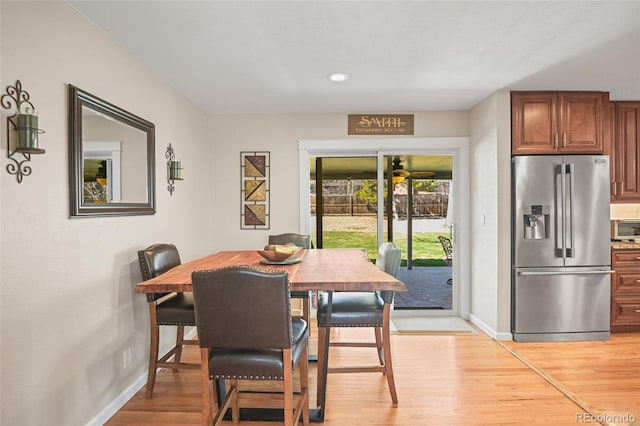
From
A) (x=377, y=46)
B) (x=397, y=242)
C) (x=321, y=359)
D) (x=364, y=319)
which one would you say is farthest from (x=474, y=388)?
(x=377, y=46)

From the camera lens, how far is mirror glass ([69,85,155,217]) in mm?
1960

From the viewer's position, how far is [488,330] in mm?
3648

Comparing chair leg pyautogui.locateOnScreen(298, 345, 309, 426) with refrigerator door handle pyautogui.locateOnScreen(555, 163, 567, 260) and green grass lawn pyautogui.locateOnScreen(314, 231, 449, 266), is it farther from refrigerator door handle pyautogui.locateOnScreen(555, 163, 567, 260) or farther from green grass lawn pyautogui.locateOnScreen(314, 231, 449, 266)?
refrigerator door handle pyautogui.locateOnScreen(555, 163, 567, 260)

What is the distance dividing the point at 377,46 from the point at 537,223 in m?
2.32

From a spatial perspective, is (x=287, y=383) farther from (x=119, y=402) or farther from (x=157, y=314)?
(x=119, y=402)

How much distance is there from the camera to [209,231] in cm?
420

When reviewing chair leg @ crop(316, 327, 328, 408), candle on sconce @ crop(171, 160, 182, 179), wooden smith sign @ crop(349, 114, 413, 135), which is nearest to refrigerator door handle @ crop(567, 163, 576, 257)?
wooden smith sign @ crop(349, 114, 413, 135)

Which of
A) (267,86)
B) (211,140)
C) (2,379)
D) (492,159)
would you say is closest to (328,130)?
(267,86)

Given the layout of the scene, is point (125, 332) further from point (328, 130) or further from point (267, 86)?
point (328, 130)

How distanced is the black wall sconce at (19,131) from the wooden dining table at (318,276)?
0.77 m

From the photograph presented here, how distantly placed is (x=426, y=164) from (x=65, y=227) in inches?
147

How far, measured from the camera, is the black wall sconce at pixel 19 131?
1.54 meters

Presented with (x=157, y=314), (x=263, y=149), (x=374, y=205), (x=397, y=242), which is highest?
(x=263, y=149)

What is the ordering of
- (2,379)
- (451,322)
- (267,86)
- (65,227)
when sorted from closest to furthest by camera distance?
(2,379)
(65,227)
(267,86)
(451,322)
